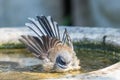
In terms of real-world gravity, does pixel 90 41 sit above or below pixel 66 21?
below

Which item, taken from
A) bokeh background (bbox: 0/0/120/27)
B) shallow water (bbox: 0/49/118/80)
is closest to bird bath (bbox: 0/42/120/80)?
shallow water (bbox: 0/49/118/80)

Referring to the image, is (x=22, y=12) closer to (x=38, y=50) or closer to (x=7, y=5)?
(x=7, y=5)

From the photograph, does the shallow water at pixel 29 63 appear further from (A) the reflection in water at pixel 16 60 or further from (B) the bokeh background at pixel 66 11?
(B) the bokeh background at pixel 66 11

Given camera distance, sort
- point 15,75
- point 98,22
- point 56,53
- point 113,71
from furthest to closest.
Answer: point 98,22 < point 56,53 < point 15,75 < point 113,71

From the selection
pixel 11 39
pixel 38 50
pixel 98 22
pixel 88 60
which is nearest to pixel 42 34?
pixel 38 50

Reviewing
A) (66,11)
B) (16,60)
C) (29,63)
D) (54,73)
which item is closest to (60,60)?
(54,73)

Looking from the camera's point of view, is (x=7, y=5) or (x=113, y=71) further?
(x=7, y=5)

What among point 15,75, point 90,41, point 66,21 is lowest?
point 15,75
